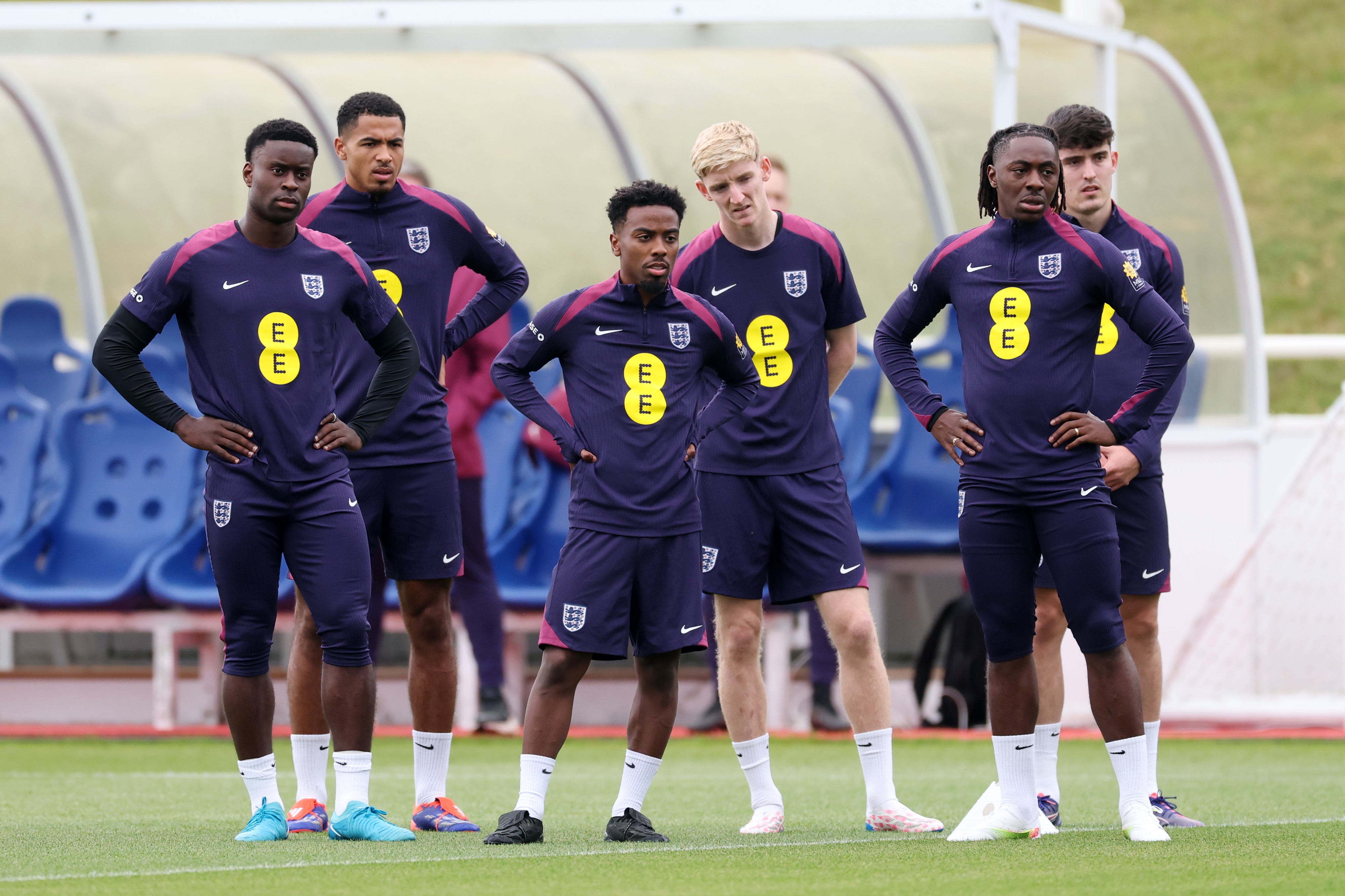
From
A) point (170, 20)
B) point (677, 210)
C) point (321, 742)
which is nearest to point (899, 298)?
point (677, 210)

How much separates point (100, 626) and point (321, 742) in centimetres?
505

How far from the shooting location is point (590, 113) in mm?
12266

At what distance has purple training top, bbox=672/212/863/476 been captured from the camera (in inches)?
248

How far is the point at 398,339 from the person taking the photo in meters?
5.97

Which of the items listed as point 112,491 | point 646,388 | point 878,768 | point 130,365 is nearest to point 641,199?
point 646,388

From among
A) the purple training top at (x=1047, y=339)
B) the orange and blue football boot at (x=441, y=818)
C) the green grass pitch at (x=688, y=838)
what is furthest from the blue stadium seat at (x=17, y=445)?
the purple training top at (x=1047, y=339)

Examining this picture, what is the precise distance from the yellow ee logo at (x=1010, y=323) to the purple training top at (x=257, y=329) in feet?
6.18

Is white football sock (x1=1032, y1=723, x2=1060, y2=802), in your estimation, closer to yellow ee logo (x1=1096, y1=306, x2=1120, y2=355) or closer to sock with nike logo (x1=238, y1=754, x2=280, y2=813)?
yellow ee logo (x1=1096, y1=306, x2=1120, y2=355)

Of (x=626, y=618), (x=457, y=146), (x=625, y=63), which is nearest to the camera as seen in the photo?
(x=626, y=618)

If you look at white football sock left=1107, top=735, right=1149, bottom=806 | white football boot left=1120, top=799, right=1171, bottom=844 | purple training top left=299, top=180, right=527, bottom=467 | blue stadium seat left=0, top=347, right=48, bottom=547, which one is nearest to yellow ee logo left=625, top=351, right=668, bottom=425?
purple training top left=299, top=180, right=527, bottom=467

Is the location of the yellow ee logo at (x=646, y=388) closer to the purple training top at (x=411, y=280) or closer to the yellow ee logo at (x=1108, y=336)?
the purple training top at (x=411, y=280)

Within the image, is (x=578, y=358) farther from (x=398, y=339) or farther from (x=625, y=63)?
(x=625, y=63)

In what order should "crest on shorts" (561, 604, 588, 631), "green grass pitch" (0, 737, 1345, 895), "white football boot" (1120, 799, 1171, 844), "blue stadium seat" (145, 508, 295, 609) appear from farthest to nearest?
"blue stadium seat" (145, 508, 295, 609) → "crest on shorts" (561, 604, 588, 631) → "white football boot" (1120, 799, 1171, 844) → "green grass pitch" (0, 737, 1345, 895)

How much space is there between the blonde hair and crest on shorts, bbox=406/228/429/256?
0.90m
